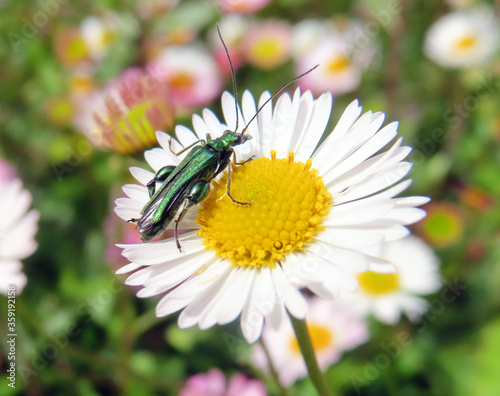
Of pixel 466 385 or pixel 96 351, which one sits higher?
pixel 96 351

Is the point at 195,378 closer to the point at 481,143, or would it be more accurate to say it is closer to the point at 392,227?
the point at 392,227

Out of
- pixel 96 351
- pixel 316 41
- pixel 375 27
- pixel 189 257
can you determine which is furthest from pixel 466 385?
pixel 316 41

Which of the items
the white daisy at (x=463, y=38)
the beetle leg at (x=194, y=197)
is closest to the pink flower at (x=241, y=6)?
the white daisy at (x=463, y=38)

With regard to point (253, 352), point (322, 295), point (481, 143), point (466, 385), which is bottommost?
point (466, 385)

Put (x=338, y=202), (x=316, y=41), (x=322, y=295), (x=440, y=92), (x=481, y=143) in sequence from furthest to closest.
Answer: (x=316, y=41), (x=440, y=92), (x=481, y=143), (x=338, y=202), (x=322, y=295)

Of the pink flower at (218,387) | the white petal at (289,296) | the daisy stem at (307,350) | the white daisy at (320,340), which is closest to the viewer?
the white petal at (289,296)

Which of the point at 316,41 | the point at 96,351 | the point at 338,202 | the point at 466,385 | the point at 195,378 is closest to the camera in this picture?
the point at 338,202

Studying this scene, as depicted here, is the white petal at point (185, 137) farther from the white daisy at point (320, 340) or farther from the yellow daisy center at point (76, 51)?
the yellow daisy center at point (76, 51)
